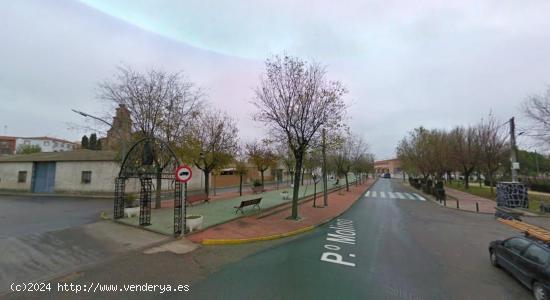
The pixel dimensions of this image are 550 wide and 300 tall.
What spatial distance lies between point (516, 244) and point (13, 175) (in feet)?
151

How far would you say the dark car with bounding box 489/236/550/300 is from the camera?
16.4 ft

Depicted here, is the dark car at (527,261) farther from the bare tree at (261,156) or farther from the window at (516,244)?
the bare tree at (261,156)

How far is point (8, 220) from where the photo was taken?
41.2 ft

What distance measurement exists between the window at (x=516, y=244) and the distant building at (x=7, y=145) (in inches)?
4407

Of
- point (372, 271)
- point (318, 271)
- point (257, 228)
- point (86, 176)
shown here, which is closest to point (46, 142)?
point (86, 176)

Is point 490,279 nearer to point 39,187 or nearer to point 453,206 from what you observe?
point 453,206

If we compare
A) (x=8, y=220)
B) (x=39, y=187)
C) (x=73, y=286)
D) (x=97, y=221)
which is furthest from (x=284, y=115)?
(x=39, y=187)

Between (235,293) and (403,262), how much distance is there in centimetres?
517

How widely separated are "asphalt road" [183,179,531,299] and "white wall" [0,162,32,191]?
3637 centimetres

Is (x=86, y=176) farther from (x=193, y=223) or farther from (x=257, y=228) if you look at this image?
(x=257, y=228)

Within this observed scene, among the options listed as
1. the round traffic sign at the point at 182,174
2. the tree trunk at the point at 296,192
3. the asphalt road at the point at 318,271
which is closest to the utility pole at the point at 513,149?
the asphalt road at the point at 318,271

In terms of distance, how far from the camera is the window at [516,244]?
6.12 m

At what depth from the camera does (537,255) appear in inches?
216

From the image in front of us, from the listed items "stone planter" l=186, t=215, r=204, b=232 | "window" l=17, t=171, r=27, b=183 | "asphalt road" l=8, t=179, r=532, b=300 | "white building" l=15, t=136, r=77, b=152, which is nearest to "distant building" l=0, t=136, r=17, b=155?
"white building" l=15, t=136, r=77, b=152
